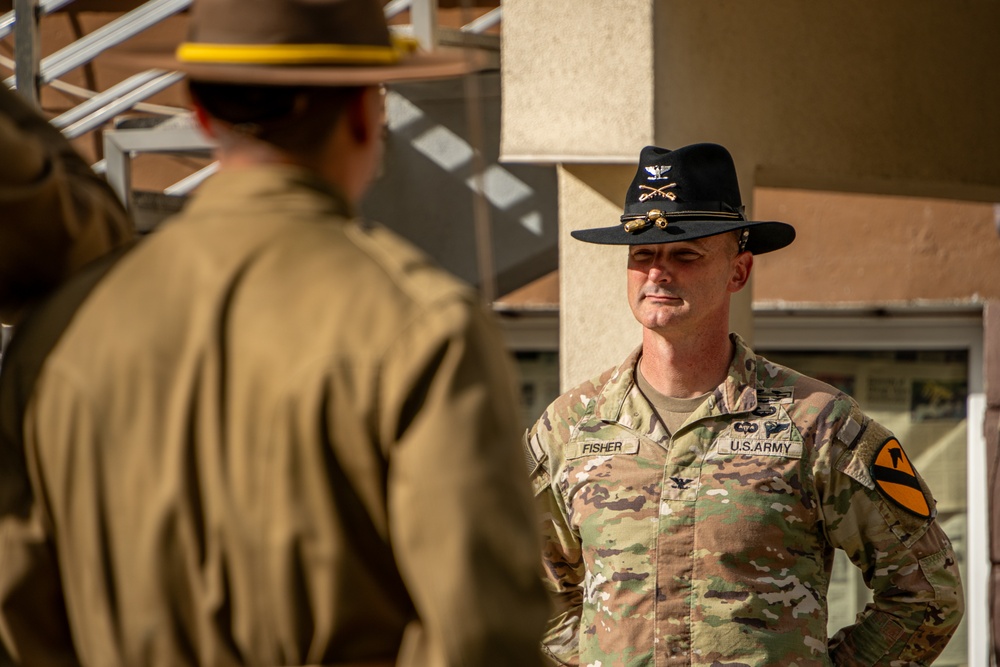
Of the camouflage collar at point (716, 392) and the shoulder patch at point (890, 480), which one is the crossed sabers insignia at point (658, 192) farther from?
the shoulder patch at point (890, 480)

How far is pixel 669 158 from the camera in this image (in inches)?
142

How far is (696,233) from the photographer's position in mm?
3412

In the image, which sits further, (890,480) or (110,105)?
(110,105)

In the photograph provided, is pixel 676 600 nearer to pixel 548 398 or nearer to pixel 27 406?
pixel 27 406

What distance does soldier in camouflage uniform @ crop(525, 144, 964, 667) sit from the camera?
10.5 feet

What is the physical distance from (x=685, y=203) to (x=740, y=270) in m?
0.25

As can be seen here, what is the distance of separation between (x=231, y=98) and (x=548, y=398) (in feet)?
16.8

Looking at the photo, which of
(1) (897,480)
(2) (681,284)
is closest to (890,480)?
(1) (897,480)

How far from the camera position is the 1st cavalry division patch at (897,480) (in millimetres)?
3213

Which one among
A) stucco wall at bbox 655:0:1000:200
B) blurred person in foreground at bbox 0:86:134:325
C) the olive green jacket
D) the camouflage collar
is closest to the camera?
the olive green jacket

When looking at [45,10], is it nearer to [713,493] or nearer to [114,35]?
[114,35]

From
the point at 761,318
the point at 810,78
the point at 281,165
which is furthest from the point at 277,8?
the point at 761,318

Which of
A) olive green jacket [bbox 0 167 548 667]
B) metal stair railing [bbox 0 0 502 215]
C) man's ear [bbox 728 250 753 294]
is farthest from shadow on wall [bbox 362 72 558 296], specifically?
olive green jacket [bbox 0 167 548 667]

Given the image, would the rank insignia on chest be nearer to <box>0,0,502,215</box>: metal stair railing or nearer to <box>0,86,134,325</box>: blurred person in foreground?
<box>0,0,502,215</box>: metal stair railing
